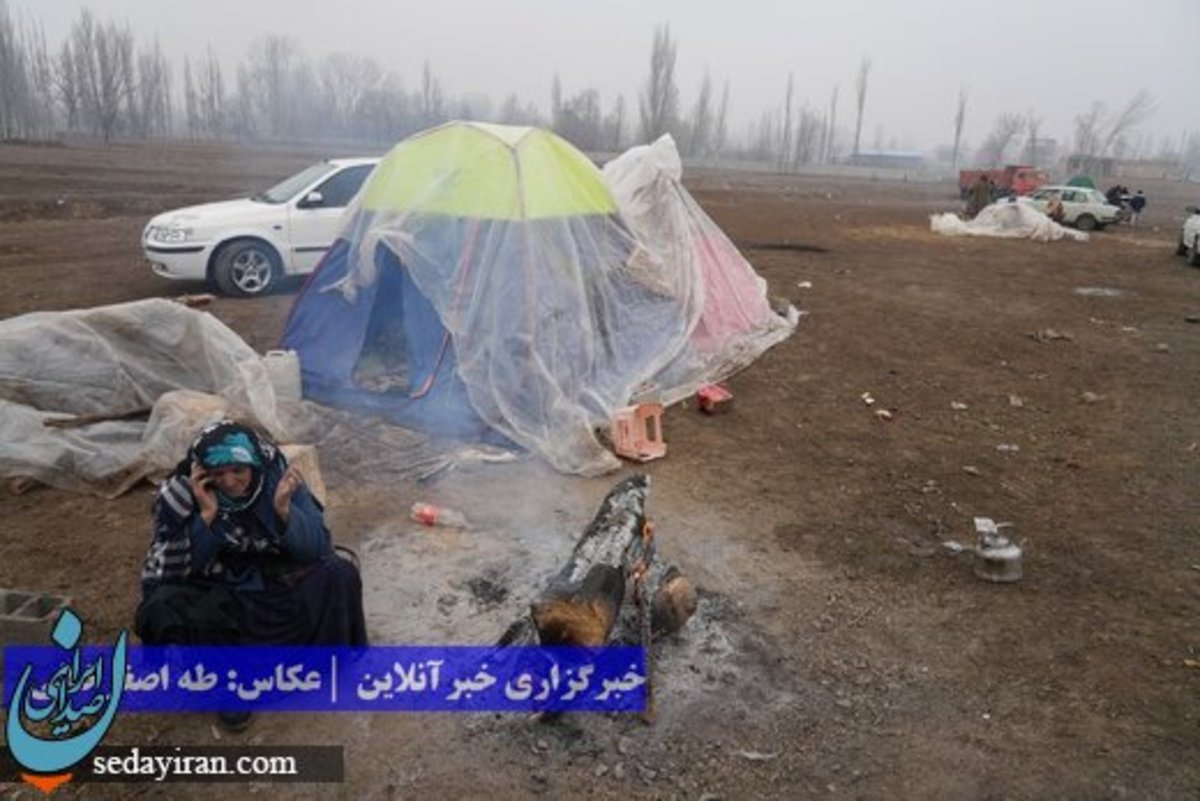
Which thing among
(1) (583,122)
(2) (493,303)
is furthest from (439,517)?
(1) (583,122)

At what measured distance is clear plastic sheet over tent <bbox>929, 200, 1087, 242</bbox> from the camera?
19625 mm

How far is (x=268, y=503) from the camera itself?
115 inches

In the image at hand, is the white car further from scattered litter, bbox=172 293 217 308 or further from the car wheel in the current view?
scattered litter, bbox=172 293 217 308

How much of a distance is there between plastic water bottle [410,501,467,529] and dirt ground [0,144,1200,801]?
98mm

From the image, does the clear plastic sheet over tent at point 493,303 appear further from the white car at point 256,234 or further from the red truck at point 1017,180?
the red truck at point 1017,180

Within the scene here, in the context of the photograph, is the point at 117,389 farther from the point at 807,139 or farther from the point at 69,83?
the point at 807,139

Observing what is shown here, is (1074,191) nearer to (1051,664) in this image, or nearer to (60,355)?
(1051,664)

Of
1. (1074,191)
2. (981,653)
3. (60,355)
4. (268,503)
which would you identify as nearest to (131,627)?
(268,503)

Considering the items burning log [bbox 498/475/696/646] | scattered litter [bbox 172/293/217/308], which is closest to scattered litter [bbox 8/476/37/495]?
burning log [bbox 498/475/696/646]

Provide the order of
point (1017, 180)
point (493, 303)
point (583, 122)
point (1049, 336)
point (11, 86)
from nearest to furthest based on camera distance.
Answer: point (493, 303) < point (1049, 336) < point (1017, 180) < point (11, 86) < point (583, 122)

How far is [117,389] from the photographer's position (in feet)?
17.1

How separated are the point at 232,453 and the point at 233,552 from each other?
0.40 metres

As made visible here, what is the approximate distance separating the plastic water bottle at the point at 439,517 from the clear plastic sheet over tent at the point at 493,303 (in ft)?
3.04

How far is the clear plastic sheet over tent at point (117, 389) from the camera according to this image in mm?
4727
